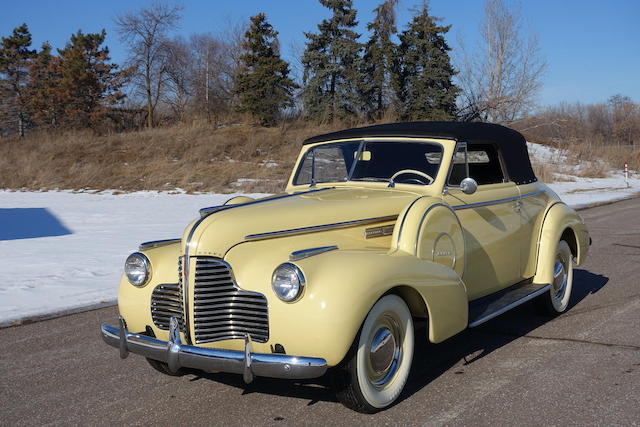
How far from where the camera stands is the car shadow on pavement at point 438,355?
3893mm

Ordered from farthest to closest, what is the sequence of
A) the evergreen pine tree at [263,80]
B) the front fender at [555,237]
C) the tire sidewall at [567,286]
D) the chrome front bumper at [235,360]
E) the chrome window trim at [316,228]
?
the evergreen pine tree at [263,80] < the tire sidewall at [567,286] < the front fender at [555,237] < the chrome window trim at [316,228] < the chrome front bumper at [235,360]

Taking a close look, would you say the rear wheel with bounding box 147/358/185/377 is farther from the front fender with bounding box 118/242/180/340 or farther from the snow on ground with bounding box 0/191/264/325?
the snow on ground with bounding box 0/191/264/325

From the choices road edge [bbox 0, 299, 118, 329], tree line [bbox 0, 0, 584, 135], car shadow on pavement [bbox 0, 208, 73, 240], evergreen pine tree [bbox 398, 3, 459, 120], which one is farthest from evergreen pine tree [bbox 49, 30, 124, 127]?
road edge [bbox 0, 299, 118, 329]

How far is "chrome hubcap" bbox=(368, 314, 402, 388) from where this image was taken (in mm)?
3555

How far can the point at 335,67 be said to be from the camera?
122ft

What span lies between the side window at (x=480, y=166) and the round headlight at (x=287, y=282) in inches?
80.8

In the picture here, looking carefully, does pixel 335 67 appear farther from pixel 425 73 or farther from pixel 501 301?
pixel 501 301

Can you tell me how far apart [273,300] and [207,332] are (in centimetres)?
47

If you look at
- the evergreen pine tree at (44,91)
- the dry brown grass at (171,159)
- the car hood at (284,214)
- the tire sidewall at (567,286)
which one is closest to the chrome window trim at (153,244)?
the car hood at (284,214)

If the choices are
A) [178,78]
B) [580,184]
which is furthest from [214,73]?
[580,184]

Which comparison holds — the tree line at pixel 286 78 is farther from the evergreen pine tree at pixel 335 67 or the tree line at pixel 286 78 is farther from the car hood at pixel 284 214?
the car hood at pixel 284 214

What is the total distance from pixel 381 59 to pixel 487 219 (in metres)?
35.1

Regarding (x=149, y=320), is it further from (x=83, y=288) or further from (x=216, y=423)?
(x=83, y=288)

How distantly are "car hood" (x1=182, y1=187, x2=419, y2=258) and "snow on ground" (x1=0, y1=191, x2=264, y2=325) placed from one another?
321 centimetres
